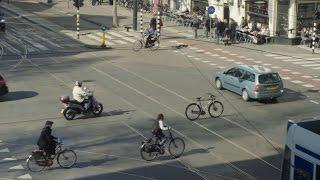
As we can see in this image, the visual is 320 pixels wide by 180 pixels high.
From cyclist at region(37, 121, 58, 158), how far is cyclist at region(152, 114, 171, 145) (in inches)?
128

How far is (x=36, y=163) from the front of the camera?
20.2 meters

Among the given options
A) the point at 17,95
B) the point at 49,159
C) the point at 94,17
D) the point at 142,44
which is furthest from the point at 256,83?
the point at 94,17

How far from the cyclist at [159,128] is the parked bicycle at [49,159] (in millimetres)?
2657

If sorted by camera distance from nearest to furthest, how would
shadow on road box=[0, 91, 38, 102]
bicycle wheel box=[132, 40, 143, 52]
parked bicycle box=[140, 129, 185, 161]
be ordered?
parked bicycle box=[140, 129, 185, 161]
shadow on road box=[0, 91, 38, 102]
bicycle wheel box=[132, 40, 143, 52]

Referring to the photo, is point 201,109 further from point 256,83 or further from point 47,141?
point 47,141

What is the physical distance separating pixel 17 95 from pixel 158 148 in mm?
11584

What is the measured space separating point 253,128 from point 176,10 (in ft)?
124

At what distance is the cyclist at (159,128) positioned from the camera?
68.9ft

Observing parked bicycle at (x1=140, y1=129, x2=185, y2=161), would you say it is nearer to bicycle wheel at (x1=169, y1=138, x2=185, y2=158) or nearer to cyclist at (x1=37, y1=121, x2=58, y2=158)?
bicycle wheel at (x1=169, y1=138, x2=185, y2=158)

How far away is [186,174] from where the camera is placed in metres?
20.1

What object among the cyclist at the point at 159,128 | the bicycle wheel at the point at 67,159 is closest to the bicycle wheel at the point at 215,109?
the cyclist at the point at 159,128

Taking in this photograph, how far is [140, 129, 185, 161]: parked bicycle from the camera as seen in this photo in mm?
21219

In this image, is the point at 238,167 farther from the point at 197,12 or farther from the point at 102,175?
the point at 197,12

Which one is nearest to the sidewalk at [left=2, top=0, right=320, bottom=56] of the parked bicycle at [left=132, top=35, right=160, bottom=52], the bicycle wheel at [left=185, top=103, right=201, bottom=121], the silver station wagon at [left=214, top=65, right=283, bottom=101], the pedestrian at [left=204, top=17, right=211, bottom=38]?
the pedestrian at [left=204, top=17, right=211, bottom=38]
